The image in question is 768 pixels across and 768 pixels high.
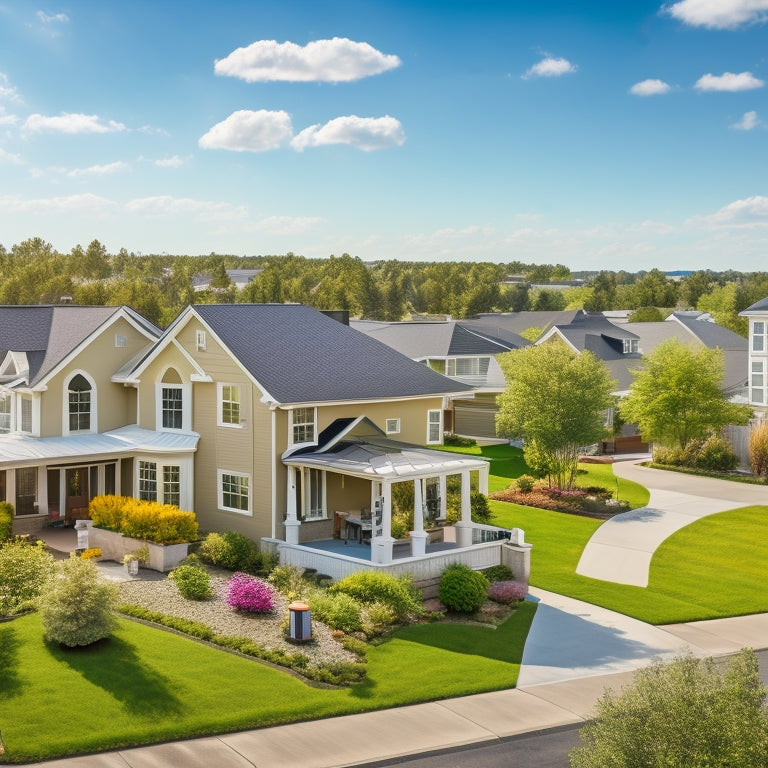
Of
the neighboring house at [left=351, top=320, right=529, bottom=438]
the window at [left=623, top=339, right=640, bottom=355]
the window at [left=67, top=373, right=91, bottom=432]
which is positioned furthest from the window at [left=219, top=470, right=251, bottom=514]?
the window at [left=623, top=339, right=640, bottom=355]

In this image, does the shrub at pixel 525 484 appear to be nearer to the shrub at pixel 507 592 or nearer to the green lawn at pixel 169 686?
the shrub at pixel 507 592

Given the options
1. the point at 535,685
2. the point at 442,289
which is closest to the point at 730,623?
the point at 535,685

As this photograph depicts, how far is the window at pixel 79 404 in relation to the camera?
31.9 meters

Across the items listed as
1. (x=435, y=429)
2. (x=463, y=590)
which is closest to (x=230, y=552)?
(x=463, y=590)

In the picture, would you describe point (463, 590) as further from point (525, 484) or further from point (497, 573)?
point (525, 484)

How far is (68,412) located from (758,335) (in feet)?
117

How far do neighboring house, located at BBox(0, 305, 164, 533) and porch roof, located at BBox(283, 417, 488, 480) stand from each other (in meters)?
5.50

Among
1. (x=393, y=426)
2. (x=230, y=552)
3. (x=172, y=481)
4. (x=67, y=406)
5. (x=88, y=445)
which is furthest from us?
(x=67, y=406)

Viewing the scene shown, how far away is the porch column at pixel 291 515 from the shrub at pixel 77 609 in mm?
8014

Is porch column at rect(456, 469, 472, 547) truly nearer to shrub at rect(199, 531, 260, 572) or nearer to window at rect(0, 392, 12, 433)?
shrub at rect(199, 531, 260, 572)

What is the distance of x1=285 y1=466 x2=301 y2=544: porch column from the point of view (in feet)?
86.9

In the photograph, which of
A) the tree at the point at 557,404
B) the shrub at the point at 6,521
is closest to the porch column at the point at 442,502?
the tree at the point at 557,404

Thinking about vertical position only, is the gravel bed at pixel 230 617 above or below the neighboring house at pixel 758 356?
below

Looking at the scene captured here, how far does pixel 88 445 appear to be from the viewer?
1197 inches
